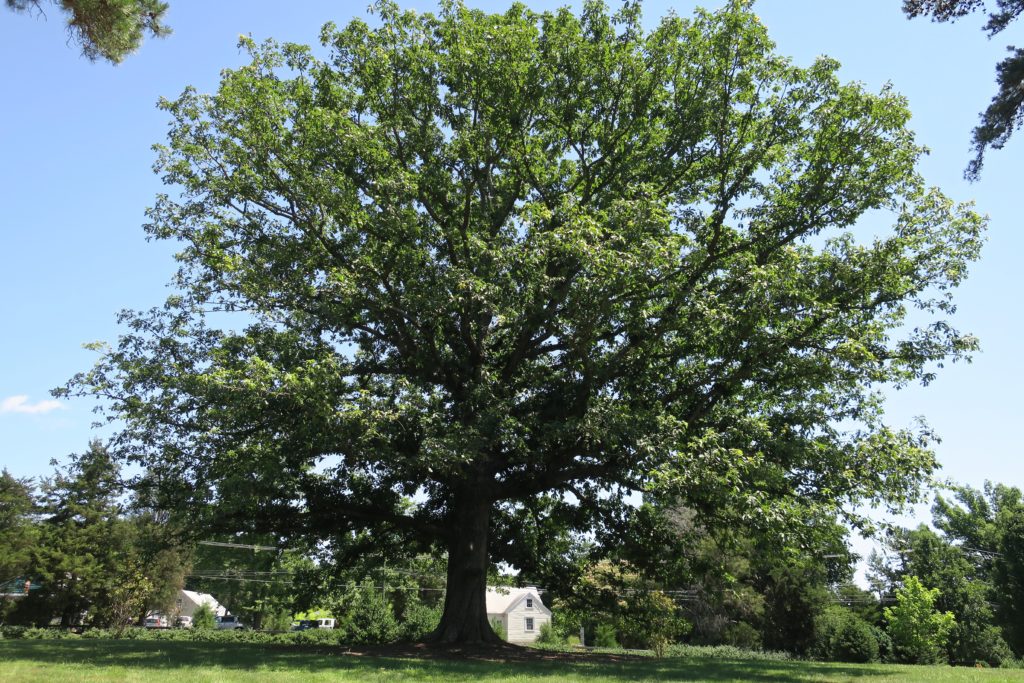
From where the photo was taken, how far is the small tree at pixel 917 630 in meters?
32.0

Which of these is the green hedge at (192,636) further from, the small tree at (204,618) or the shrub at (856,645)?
the small tree at (204,618)

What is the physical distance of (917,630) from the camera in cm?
3238

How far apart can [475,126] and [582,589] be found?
14.6 metres

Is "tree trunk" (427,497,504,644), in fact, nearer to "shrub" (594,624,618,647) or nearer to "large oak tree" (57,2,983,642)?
"large oak tree" (57,2,983,642)

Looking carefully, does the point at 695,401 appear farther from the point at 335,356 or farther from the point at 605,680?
the point at 335,356

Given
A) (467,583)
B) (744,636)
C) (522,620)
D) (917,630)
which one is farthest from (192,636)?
(917,630)

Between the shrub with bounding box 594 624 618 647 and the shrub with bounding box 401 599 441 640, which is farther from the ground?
the shrub with bounding box 401 599 441 640

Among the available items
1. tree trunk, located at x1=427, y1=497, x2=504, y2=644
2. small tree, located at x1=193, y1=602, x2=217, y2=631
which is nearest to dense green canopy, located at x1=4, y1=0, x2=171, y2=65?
tree trunk, located at x1=427, y1=497, x2=504, y2=644

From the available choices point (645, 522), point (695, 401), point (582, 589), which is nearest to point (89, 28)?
point (695, 401)

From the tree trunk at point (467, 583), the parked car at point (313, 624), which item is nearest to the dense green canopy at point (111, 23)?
the tree trunk at point (467, 583)

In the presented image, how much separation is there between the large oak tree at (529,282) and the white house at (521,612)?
136ft

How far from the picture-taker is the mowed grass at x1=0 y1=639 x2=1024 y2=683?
34.0 feet

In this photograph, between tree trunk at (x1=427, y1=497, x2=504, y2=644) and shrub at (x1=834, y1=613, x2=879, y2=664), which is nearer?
tree trunk at (x1=427, y1=497, x2=504, y2=644)

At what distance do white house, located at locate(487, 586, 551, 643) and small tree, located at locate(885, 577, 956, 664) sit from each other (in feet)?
95.3
